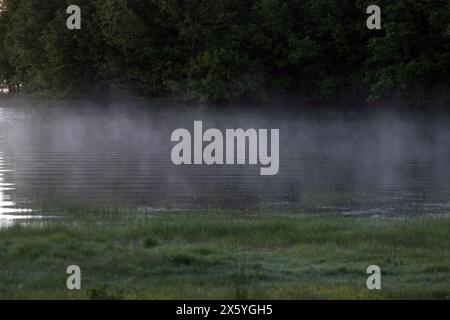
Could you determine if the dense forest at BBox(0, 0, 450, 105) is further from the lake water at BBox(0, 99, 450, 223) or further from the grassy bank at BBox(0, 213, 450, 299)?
the grassy bank at BBox(0, 213, 450, 299)

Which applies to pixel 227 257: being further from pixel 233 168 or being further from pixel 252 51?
pixel 252 51

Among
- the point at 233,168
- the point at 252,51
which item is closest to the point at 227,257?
the point at 233,168

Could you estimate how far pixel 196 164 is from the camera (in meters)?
30.5

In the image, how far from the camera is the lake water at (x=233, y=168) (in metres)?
20.7

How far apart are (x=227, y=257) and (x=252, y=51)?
61645mm

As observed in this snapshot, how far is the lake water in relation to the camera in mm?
20688

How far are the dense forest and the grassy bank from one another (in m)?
46.2

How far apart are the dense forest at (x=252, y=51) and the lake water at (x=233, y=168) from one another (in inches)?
338

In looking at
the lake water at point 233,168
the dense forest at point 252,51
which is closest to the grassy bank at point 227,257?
the lake water at point 233,168

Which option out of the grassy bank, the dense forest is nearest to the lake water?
the grassy bank

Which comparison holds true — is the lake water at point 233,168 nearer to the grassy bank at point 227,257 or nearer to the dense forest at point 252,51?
the grassy bank at point 227,257
